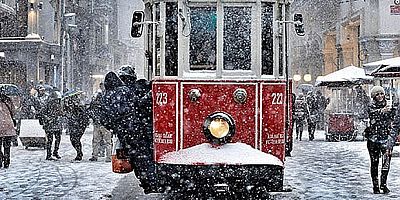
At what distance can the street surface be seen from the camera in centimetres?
1158

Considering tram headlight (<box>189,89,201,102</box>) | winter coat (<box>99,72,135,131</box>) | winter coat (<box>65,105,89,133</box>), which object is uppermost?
tram headlight (<box>189,89,201,102</box>)

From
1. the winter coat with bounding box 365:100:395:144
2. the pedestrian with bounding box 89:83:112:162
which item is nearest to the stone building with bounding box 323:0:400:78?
the pedestrian with bounding box 89:83:112:162

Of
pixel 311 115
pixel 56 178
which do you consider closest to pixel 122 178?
pixel 56 178

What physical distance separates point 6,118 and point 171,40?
6817 millimetres

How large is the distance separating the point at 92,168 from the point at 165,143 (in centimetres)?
660

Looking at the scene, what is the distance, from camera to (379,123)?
1158 centimetres

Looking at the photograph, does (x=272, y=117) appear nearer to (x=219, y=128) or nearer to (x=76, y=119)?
(x=219, y=128)

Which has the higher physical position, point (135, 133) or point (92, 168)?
point (135, 133)

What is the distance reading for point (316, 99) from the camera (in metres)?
25.7

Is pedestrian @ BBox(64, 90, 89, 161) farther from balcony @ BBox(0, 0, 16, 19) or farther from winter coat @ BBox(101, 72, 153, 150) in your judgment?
balcony @ BBox(0, 0, 16, 19)

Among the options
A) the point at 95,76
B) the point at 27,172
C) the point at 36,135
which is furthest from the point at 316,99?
the point at 95,76

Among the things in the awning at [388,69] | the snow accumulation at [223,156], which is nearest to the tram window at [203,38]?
the snow accumulation at [223,156]

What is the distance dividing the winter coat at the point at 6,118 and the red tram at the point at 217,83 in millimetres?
6334

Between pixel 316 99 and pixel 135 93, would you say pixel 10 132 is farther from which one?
pixel 316 99
